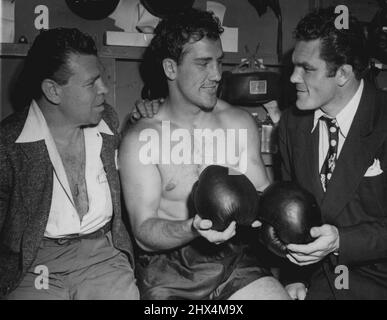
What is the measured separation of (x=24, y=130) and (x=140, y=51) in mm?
712

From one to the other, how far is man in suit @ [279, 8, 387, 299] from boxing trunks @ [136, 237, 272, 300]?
24 centimetres

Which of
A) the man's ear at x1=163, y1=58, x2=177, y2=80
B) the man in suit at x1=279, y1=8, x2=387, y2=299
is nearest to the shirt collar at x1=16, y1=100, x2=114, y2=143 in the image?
the man's ear at x1=163, y1=58, x2=177, y2=80

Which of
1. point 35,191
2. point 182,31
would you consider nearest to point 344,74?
point 182,31

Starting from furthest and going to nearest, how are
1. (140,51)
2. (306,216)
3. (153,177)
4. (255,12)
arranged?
(255,12), (140,51), (153,177), (306,216)

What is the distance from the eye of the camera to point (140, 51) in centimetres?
199

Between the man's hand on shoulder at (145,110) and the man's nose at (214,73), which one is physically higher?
the man's nose at (214,73)

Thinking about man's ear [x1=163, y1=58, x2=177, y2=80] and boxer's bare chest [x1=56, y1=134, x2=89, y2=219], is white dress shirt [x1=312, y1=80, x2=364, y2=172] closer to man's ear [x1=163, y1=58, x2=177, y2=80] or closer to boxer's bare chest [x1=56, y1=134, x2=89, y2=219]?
man's ear [x1=163, y1=58, x2=177, y2=80]

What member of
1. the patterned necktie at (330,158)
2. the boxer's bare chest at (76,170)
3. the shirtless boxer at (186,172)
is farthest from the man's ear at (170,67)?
the patterned necktie at (330,158)

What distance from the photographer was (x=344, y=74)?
164 cm

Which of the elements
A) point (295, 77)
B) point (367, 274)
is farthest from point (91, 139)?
point (367, 274)

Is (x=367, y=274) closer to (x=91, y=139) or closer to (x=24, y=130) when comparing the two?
(x=91, y=139)

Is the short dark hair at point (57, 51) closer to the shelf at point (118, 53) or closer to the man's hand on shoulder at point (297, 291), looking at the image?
the shelf at point (118, 53)

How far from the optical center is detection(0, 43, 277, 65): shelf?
1827mm

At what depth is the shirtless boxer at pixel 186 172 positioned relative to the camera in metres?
1.50
